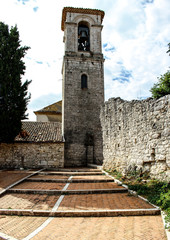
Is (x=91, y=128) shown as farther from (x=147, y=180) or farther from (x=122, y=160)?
(x=147, y=180)

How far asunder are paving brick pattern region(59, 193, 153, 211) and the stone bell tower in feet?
31.7

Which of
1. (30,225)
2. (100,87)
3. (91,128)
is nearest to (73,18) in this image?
(100,87)

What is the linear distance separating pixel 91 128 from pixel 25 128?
20.2 ft

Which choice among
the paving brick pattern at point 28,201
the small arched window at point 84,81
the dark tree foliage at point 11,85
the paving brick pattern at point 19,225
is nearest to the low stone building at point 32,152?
the dark tree foliage at point 11,85

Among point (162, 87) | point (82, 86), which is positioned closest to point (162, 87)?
point (162, 87)

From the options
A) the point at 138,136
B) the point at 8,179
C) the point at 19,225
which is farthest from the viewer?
the point at 8,179

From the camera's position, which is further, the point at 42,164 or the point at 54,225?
the point at 42,164

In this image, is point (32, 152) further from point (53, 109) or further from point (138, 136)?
point (138, 136)

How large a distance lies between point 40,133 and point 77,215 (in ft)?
39.0

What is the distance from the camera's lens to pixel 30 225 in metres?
4.42

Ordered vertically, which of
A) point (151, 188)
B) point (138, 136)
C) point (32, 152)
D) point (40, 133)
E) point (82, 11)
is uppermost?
point (82, 11)

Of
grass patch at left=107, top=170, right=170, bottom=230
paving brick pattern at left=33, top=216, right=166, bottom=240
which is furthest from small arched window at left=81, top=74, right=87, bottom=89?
paving brick pattern at left=33, top=216, right=166, bottom=240

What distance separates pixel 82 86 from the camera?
18.0 m

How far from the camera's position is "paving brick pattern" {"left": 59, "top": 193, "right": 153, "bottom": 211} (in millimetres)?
5353
